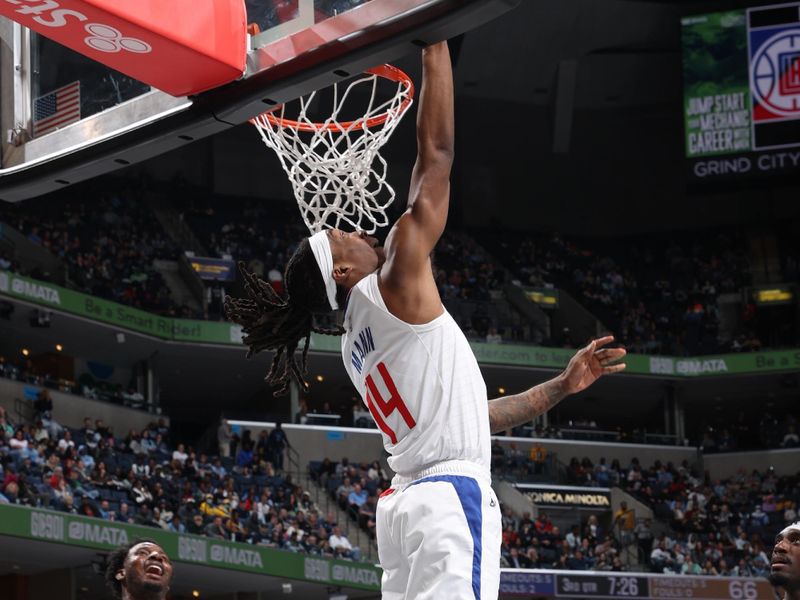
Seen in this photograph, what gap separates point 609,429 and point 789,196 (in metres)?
7.98

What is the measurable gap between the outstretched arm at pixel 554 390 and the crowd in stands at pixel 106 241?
2195 cm

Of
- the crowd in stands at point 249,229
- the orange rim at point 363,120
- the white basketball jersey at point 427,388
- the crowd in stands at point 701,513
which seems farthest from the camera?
the crowd in stands at point 249,229

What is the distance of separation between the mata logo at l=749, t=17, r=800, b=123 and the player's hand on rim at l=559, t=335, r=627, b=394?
24.4m

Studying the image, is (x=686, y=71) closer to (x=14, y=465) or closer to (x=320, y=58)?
(x=14, y=465)

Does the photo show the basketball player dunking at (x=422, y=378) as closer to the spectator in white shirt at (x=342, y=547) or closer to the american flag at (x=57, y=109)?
the american flag at (x=57, y=109)


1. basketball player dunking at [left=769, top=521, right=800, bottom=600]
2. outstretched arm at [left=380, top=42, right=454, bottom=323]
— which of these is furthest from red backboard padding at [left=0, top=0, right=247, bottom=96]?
basketball player dunking at [left=769, top=521, right=800, bottom=600]

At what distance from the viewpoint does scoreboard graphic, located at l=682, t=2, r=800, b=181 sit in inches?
1122

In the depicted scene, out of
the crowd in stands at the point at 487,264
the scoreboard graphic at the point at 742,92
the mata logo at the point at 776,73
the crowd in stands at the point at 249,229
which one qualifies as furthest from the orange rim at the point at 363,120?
the mata logo at the point at 776,73

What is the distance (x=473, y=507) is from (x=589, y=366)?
46.0 inches

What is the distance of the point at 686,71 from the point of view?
2955 cm

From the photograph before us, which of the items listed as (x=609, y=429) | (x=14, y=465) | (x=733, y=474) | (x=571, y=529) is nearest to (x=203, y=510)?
(x=14, y=465)

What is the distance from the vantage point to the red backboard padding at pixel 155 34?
15.2 ft

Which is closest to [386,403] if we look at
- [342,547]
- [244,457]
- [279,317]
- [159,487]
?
[279,317]

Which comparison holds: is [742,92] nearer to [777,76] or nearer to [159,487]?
[777,76]
